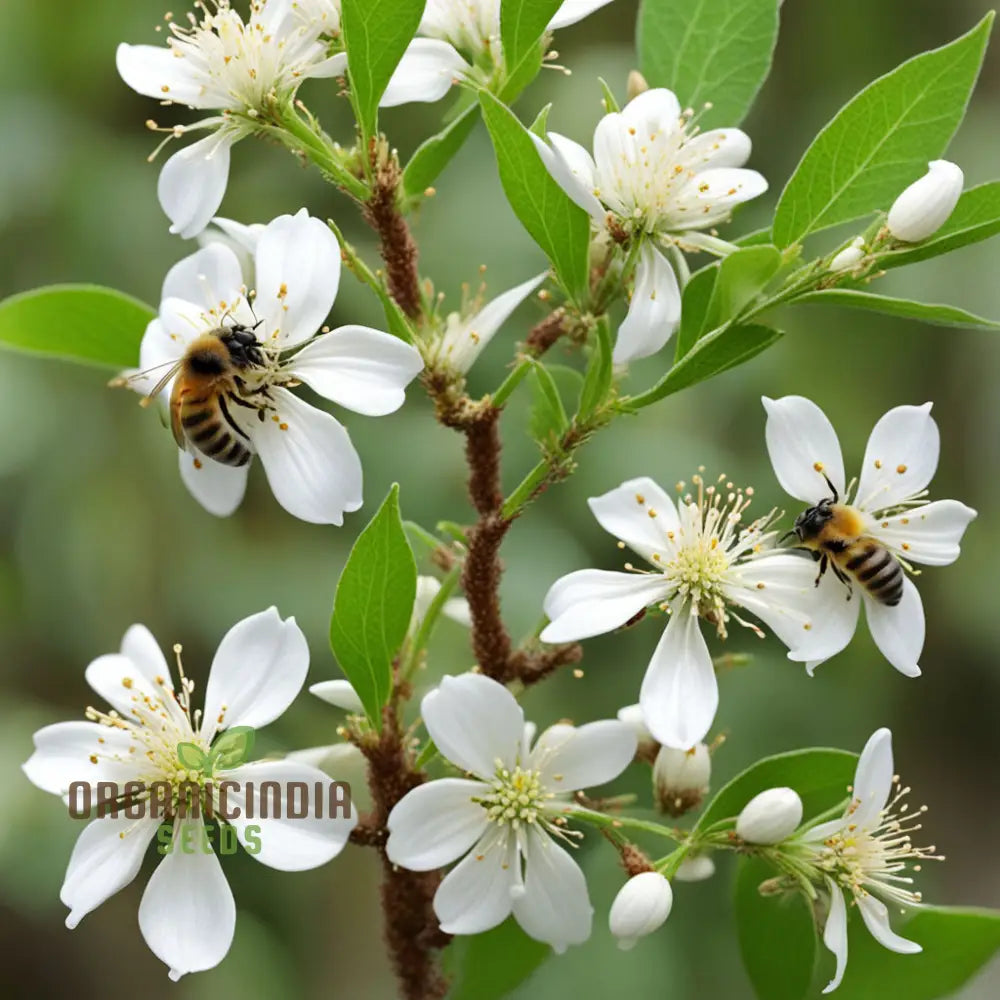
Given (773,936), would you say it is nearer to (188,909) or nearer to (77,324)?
(188,909)

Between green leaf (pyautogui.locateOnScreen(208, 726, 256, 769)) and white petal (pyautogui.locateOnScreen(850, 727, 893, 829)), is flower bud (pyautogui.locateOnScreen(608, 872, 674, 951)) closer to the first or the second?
white petal (pyautogui.locateOnScreen(850, 727, 893, 829))

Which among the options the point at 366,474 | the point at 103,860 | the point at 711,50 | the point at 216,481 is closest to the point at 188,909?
the point at 103,860

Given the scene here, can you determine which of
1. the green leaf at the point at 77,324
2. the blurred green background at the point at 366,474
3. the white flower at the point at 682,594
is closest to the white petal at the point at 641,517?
the white flower at the point at 682,594

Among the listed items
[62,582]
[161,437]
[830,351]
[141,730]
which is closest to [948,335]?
[830,351]

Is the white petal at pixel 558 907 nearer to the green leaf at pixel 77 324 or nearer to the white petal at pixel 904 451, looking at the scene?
the white petal at pixel 904 451

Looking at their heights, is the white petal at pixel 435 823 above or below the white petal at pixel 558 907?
above

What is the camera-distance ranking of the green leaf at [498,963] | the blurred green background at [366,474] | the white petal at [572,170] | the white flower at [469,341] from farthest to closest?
the blurred green background at [366,474]
the green leaf at [498,963]
the white flower at [469,341]
the white petal at [572,170]
